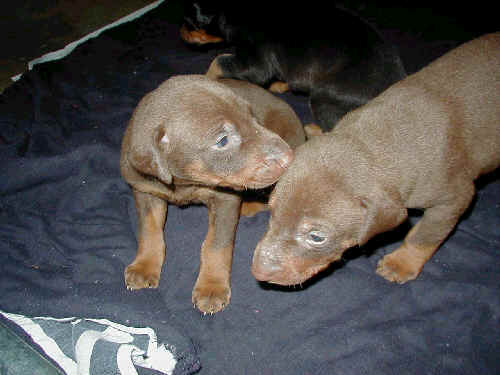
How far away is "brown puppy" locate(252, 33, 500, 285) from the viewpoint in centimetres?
231

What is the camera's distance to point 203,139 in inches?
101

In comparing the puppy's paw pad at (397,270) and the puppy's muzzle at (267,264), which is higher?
the puppy's muzzle at (267,264)

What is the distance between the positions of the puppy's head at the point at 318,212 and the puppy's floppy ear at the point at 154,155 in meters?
0.76

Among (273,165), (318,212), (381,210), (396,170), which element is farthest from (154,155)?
(396,170)

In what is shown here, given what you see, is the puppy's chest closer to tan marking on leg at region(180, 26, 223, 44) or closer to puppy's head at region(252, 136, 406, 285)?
puppy's head at region(252, 136, 406, 285)

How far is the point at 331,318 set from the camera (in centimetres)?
321

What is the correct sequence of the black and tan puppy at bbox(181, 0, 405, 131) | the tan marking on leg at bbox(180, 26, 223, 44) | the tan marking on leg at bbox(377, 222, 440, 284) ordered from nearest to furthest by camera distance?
1. the tan marking on leg at bbox(377, 222, 440, 284)
2. the black and tan puppy at bbox(181, 0, 405, 131)
3. the tan marking on leg at bbox(180, 26, 223, 44)

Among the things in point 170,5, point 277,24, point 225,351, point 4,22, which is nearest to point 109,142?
point 277,24

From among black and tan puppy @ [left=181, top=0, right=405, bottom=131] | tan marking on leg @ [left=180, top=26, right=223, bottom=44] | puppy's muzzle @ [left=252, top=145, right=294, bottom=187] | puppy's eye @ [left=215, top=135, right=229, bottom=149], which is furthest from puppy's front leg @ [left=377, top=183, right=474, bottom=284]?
tan marking on leg @ [left=180, top=26, right=223, bottom=44]

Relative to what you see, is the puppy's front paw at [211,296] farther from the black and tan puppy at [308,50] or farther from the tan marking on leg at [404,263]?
the black and tan puppy at [308,50]

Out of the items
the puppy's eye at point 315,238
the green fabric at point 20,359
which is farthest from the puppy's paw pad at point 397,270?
the green fabric at point 20,359

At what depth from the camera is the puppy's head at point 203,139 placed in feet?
8.38

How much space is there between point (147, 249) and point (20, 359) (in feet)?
3.71

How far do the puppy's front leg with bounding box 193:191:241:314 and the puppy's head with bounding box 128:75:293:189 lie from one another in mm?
482
